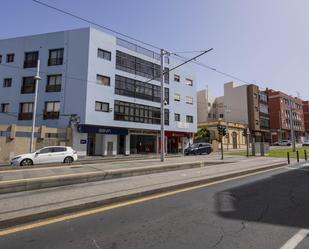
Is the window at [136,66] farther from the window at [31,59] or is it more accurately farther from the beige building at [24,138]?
the beige building at [24,138]

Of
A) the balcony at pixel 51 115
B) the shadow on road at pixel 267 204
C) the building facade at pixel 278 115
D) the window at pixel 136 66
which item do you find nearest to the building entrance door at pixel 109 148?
the balcony at pixel 51 115

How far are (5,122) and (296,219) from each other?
111ft

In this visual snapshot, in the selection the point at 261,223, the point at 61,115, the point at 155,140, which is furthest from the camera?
the point at 155,140

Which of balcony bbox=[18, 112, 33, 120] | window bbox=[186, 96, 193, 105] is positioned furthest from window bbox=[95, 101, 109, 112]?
window bbox=[186, 96, 193, 105]

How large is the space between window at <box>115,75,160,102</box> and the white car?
13822 mm

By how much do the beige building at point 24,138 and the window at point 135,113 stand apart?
7057 millimetres

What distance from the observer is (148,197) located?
23.8 ft

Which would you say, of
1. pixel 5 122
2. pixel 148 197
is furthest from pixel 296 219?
pixel 5 122

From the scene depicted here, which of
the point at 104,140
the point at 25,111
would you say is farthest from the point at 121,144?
the point at 25,111

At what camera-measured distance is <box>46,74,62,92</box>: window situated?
31075 mm

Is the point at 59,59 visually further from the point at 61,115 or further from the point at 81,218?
the point at 81,218

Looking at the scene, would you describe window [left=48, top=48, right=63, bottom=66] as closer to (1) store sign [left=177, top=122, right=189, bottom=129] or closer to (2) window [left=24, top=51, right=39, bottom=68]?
(2) window [left=24, top=51, right=39, bottom=68]

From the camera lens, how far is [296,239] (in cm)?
425

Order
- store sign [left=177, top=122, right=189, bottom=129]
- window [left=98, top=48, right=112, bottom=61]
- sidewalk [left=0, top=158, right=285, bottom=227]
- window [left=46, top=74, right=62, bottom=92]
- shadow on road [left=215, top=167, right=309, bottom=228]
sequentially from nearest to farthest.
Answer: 1. sidewalk [left=0, top=158, right=285, bottom=227]
2. shadow on road [left=215, top=167, right=309, bottom=228]
3. window [left=46, top=74, right=62, bottom=92]
4. window [left=98, top=48, right=112, bottom=61]
5. store sign [left=177, top=122, right=189, bottom=129]
